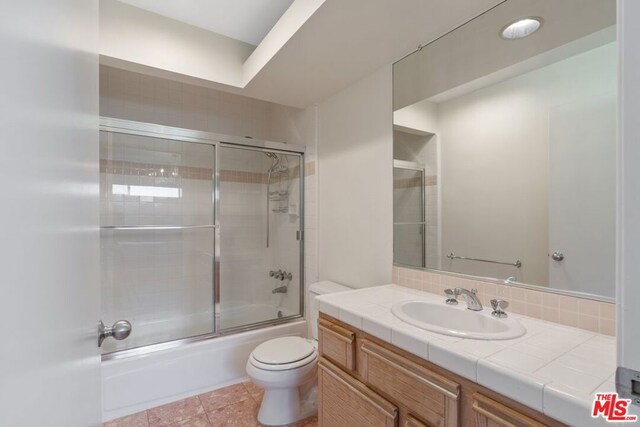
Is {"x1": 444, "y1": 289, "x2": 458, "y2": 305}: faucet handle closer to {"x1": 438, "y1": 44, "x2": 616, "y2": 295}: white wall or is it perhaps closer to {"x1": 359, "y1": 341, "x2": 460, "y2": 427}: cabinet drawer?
{"x1": 438, "y1": 44, "x2": 616, "y2": 295}: white wall

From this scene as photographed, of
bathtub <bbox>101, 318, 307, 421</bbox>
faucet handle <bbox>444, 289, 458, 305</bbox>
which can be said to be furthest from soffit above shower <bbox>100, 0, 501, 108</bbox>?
bathtub <bbox>101, 318, 307, 421</bbox>

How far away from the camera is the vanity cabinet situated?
2.57ft

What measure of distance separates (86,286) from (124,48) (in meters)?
1.85

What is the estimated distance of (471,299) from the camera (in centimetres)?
129

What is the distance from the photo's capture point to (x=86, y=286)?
1.99ft

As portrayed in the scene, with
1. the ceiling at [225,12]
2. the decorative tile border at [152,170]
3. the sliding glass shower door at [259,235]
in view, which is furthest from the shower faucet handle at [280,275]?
the ceiling at [225,12]

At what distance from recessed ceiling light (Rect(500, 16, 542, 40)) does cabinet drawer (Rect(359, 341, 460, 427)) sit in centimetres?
143

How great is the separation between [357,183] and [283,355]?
1.22 meters

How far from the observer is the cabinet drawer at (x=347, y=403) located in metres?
1.08

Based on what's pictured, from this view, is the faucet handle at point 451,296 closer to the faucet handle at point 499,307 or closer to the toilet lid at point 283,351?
the faucet handle at point 499,307

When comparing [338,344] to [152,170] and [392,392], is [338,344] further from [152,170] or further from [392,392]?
[152,170]

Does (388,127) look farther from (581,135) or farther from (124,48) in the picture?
(124,48)

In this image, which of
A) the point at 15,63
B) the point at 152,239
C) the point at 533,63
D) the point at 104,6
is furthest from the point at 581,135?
the point at 152,239

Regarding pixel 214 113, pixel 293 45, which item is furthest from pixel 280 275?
pixel 293 45
